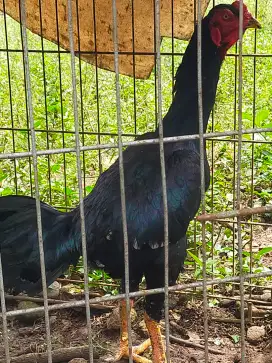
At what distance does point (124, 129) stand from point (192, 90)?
10.2ft

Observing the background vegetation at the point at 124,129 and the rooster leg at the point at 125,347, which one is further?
the background vegetation at the point at 124,129

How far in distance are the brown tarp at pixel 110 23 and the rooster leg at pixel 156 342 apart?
192cm

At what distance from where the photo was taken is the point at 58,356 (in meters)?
3.19

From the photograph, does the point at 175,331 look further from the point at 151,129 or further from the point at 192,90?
the point at 151,129

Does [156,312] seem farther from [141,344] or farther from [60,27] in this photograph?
[60,27]

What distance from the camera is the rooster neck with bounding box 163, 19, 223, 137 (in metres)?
3.19

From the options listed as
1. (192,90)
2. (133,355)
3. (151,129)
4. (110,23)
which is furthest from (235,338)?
(151,129)

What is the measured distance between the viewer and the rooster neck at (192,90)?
3.19 m

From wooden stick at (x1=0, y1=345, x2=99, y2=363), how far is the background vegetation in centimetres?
84

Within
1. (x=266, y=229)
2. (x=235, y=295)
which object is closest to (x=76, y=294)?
(x=235, y=295)

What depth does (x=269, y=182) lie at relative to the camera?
17.5ft

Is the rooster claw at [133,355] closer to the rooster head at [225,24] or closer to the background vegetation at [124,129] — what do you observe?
the background vegetation at [124,129]

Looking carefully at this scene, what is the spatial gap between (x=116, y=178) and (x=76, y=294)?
1173 mm

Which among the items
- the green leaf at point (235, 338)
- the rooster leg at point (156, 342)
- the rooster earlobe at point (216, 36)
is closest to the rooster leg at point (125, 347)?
the rooster leg at point (156, 342)
